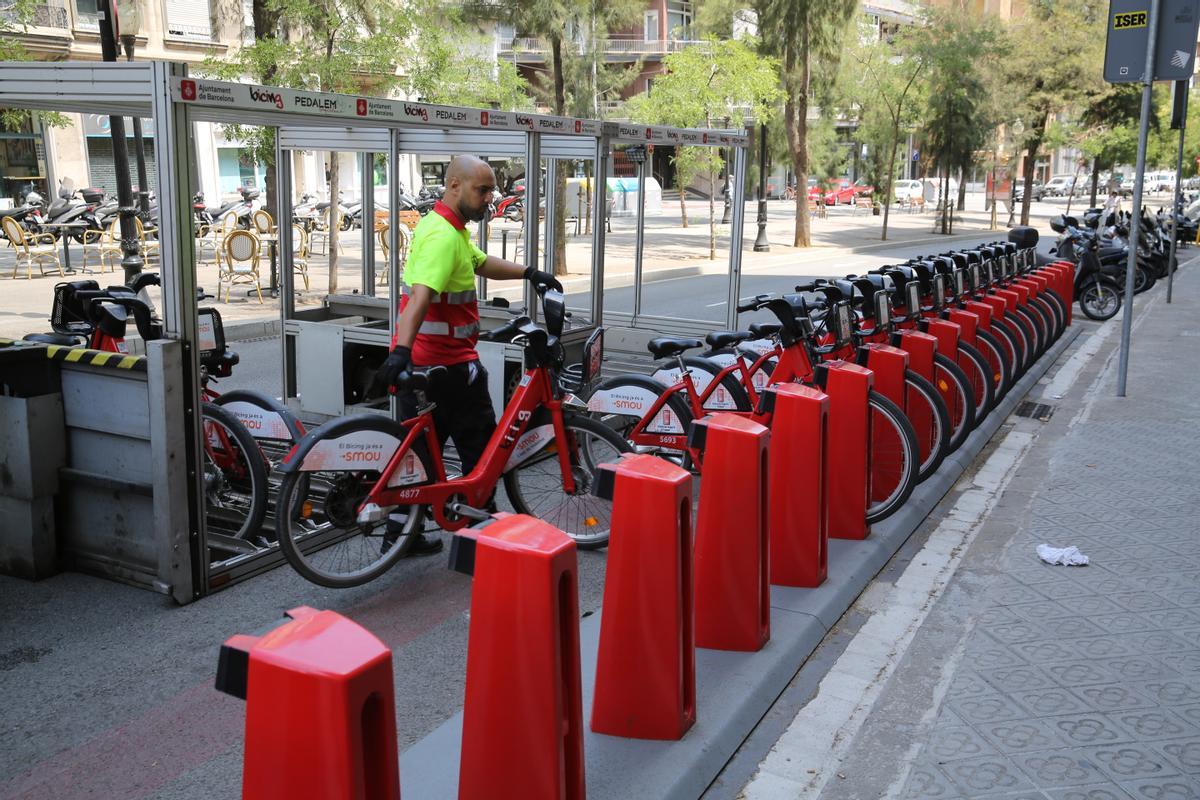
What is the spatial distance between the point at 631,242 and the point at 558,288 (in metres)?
22.9

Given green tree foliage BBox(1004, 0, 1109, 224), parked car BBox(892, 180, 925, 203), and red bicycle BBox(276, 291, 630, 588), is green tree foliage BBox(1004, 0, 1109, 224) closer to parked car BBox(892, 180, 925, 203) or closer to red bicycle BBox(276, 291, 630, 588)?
parked car BBox(892, 180, 925, 203)

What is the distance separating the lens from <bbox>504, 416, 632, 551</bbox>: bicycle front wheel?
5.38 metres

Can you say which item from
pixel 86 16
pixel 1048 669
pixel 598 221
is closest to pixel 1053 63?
pixel 86 16

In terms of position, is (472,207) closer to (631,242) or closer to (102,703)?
(102,703)

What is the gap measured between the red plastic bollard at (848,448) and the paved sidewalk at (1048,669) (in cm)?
45

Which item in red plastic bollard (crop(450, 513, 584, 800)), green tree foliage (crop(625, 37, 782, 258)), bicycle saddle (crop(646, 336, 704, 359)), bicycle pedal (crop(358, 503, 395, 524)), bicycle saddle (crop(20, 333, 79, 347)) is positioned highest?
green tree foliage (crop(625, 37, 782, 258))

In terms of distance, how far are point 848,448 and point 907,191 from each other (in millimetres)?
54139

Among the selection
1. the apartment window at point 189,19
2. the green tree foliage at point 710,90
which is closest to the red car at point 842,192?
the apartment window at point 189,19

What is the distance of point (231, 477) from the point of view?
557cm

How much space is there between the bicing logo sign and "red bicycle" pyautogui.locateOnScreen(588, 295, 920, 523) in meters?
1.78

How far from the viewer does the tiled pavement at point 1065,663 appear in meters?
3.53

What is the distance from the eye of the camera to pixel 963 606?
4957mm

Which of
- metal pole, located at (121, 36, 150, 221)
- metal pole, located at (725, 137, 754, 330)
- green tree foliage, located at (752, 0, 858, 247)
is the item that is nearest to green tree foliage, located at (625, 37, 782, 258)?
green tree foliage, located at (752, 0, 858, 247)

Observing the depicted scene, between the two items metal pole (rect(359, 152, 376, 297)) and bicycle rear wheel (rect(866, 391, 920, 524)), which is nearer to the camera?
bicycle rear wheel (rect(866, 391, 920, 524))
